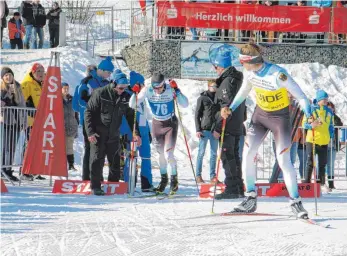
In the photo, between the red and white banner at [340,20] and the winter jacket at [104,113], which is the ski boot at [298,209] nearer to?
the winter jacket at [104,113]

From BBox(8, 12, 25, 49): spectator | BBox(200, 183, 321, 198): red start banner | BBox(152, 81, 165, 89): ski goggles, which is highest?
BBox(8, 12, 25, 49): spectator

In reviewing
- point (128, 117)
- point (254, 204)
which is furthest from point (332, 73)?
point (254, 204)

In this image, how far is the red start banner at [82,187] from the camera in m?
12.0

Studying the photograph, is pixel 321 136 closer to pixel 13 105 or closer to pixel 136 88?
pixel 136 88

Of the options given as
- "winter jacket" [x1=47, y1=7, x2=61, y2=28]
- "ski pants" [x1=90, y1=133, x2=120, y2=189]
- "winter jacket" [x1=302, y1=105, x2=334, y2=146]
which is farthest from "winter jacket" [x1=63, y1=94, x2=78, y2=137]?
"winter jacket" [x1=47, y1=7, x2=61, y2=28]

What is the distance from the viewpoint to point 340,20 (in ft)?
77.1

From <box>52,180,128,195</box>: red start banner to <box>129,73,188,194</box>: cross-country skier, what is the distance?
0.54 metres

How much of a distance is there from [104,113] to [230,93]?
1.89 meters

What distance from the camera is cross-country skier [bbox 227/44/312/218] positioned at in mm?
9141

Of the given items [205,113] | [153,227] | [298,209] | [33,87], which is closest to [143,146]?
[205,113]

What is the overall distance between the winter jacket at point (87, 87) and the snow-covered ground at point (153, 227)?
138cm

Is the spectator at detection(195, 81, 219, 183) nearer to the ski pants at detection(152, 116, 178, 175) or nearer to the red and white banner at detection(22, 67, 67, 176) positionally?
the ski pants at detection(152, 116, 178, 175)

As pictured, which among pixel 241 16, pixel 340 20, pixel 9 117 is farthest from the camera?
pixel 340 20

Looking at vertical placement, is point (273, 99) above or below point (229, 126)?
above
